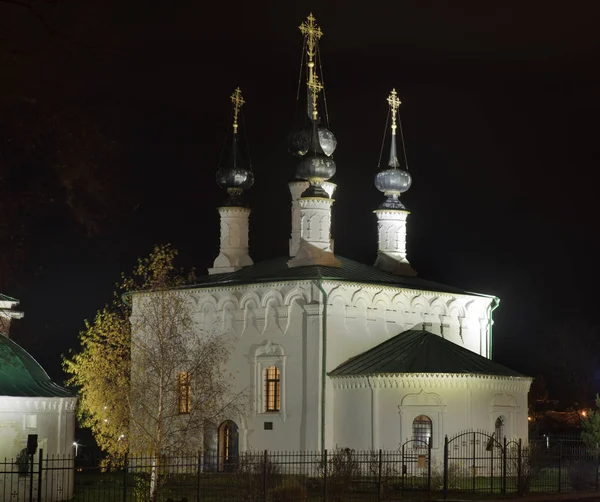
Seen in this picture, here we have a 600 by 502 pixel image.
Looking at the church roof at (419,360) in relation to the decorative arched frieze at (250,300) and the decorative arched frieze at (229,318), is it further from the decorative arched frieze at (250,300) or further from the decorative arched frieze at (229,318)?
the decorative arched frieze at (229,318)

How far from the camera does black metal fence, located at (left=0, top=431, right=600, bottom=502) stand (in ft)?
75.7

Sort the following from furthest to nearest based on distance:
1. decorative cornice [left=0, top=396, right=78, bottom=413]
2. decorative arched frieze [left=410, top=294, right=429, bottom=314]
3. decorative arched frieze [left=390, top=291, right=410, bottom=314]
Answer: decorative arched frieze [left=410, top=294, right=429, bottom=314]
decorative arched frieze [left=390, top=291, right=410, bottom=314]
decorative cornice [left=0, top=396, right=78, bottom=413]

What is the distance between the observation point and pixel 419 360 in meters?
31.2

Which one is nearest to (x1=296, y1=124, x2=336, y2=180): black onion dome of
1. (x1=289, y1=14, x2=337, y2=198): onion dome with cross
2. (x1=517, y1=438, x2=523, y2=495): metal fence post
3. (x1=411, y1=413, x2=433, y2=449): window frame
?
(x1=289, y1=14, x2=337, y2=198): onion dome with cross

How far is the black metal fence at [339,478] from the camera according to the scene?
23062 mm

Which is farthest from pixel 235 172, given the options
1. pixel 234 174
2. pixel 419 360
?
pixel 419 360

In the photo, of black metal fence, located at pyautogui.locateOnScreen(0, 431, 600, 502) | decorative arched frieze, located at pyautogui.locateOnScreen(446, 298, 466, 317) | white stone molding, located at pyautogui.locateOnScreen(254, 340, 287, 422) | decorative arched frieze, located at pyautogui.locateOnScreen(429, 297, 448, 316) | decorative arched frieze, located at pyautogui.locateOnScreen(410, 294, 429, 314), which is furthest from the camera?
decorative arched frieze, located at pyautogui.locateOnScreen(446, 298, 466, 317)

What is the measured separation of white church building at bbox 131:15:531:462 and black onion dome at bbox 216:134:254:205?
2110mm

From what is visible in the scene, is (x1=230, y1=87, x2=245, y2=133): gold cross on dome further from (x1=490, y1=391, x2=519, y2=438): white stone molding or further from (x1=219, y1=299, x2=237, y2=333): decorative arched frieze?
(x1=490, y1=391, x2=519, y2=438): white stone molding

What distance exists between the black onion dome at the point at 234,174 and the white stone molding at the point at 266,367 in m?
5.66

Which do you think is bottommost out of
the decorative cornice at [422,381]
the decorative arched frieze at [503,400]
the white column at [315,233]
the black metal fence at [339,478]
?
the black metal fence at [339,478]

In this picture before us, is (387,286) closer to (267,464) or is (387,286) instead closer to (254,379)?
(254,379)

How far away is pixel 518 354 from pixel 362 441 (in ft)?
83.0

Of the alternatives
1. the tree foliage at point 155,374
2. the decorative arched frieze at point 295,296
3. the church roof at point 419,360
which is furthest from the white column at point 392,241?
the tree foliage at point 155,374
